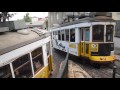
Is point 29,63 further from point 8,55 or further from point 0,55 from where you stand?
point 0,55

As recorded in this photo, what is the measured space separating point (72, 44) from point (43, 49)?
5.29m

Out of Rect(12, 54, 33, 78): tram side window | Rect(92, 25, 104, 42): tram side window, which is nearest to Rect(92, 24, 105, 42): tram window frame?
Rect(92, 25, 104, 42): tram side window

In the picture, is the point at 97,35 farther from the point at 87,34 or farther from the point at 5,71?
the point at 5,71

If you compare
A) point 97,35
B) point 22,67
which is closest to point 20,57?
point 22,67

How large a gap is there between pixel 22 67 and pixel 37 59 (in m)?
1.30

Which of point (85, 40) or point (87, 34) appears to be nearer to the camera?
point (87, 34)

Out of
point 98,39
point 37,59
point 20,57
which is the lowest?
point 37,59

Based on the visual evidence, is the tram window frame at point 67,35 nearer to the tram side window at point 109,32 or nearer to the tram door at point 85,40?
the tram door at point 85,40

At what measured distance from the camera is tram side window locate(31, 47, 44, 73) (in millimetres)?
5347

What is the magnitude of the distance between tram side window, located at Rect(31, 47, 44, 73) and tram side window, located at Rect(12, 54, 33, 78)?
1.46ft

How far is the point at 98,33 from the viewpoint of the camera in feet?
31.2

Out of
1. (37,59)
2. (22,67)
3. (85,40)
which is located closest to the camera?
(22,67)

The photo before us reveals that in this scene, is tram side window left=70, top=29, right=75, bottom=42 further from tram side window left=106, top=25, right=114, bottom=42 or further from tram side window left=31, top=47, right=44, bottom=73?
tram side window left=31, top=47, right=44, bottom=73
